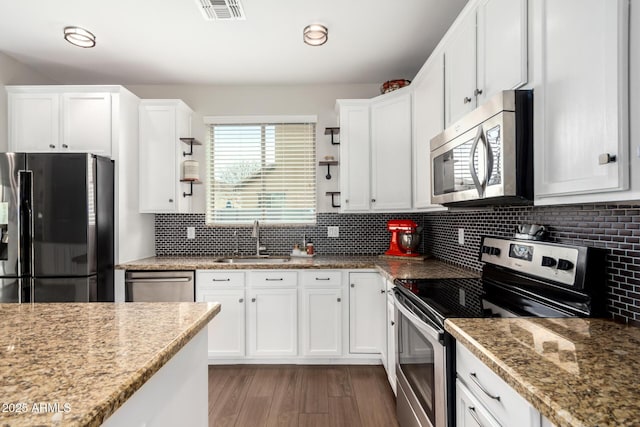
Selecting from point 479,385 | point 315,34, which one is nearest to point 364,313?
point 479,385

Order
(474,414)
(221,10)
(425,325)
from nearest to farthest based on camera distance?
(474,414)
(425,325)
(221,10)

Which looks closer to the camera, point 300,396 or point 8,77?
point 300,396

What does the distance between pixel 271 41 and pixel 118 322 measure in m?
2.25

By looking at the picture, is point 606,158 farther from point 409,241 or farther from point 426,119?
point 409,241

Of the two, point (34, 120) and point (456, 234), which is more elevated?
point (34, 120)

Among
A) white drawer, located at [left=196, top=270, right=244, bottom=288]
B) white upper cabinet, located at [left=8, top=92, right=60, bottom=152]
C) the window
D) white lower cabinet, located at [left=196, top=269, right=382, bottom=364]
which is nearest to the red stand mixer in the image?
white lower cabinet, located at [left=196, top=269, right=382, bottom=364]

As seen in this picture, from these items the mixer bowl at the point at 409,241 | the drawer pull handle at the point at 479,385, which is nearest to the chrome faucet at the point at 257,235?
the mixer bowl at the point at 409,241

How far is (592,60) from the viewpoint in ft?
3.21

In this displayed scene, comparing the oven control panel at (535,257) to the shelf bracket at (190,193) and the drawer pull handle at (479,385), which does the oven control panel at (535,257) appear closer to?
the drawer pull handle at (479,385)

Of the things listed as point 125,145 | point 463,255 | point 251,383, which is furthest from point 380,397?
point 125,145

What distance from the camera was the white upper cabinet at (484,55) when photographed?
1.34 metres

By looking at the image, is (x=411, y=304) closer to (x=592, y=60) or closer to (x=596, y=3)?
(x=592, y=60)

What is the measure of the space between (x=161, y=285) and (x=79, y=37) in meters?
1.96

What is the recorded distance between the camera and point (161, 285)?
9.30ft
